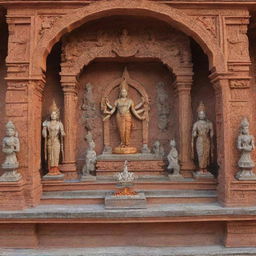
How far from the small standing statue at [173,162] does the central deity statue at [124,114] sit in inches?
37.9

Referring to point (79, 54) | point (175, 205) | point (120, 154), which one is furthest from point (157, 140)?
point (79, 54)

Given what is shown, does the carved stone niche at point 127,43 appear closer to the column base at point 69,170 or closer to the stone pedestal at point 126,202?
the column base at point 69,170

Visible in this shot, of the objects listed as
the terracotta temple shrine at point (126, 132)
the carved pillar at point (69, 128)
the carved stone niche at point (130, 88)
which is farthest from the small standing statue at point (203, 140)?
the carved pillar at point (69, 128)

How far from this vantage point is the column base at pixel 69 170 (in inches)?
272

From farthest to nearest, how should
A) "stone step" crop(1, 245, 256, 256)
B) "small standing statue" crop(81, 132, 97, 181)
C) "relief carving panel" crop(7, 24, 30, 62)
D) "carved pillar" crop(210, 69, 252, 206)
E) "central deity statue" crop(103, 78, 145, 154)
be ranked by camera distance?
"central deity statue" crop(103, 78, 145, 154) < "small standing statue" crop(81, 132, 97, 181) < "relief carving panel" crop(7, 24, 30, 62) < "carved pillar" crop(210, 69, 252, 206) < "stone step" crop(1, 245, 256, 256)

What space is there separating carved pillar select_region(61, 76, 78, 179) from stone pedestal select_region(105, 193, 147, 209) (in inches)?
60.6

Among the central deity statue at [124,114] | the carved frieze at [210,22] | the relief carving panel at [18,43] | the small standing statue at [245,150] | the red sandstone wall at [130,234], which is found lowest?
the red sandstone wall at [130,234]

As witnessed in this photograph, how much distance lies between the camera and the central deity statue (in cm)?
723

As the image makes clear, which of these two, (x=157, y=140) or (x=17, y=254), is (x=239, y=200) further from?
(x=17, y=254)

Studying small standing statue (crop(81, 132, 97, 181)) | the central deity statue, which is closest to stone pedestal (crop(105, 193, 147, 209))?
small standing statue (crop(81, 132, 97, 181))

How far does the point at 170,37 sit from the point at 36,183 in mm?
4950

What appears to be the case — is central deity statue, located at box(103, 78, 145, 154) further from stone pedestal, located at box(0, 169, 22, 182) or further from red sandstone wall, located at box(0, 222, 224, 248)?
stone pedestal, located at box(0, 169, 22, 182)

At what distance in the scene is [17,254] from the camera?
5535 mm

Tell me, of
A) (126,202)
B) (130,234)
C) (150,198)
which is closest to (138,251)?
(130,234)
